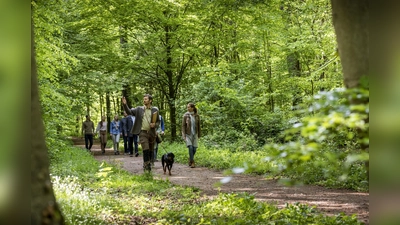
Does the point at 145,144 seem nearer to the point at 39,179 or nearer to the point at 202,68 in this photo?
the point at 39,179

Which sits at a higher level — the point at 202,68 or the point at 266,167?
the point at 202,68

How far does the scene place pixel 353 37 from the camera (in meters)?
2.86

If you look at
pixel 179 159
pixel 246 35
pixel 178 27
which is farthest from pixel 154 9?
pixel 179 159

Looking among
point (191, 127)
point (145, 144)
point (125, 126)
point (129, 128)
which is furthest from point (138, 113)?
point (125, 126)

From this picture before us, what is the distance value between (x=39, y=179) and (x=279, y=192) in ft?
24.1

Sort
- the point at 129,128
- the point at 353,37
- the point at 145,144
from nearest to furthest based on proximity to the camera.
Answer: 1. the point at 353,37
2. the point at 145,144
3. the point at 129,128

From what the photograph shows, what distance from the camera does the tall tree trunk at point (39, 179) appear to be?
2.05m

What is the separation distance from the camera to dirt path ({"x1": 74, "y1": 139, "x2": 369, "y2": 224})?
721cm

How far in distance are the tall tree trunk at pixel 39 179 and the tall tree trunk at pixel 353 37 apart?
2.14 m

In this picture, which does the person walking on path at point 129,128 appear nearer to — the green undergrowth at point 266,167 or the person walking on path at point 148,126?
the green undergrowth at point 266,167

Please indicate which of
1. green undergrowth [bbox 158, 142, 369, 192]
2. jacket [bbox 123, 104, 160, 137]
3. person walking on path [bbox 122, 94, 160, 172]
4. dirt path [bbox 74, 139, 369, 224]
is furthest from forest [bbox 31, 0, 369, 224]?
jacket [bbox 123, 104, 160, 137]

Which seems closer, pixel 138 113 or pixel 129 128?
pixel 138 113

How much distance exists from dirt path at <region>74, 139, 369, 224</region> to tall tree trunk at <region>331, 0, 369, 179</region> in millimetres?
3905
